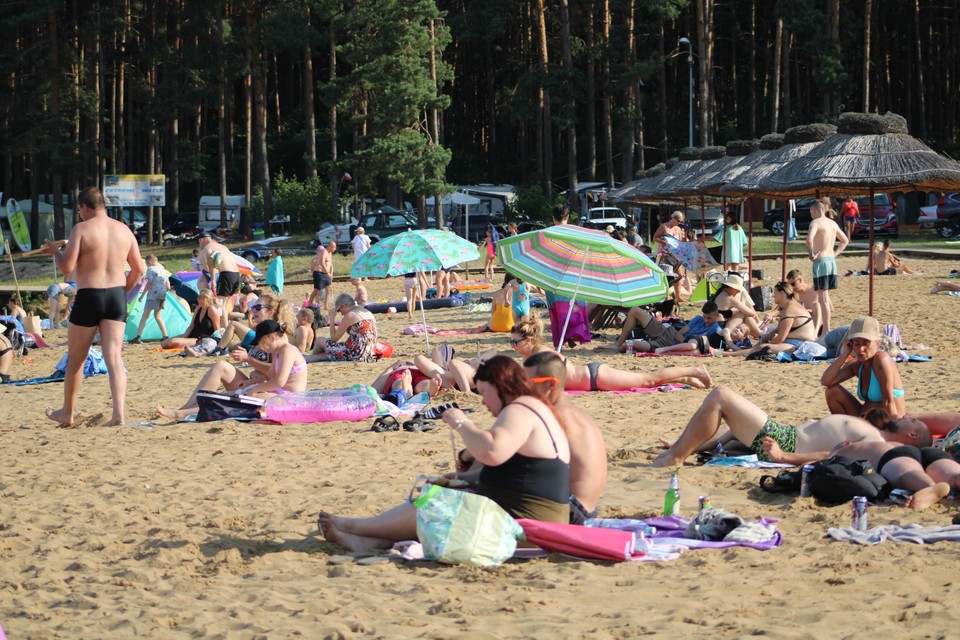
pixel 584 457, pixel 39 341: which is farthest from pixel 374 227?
pixel 584 457

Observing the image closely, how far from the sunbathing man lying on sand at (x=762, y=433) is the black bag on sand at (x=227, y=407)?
3.49m

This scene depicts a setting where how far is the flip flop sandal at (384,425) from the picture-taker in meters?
8.46

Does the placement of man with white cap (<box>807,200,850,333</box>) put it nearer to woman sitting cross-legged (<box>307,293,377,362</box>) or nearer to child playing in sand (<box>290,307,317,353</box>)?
woman sitting cross-legged (<box>307,293,377,362</box>)

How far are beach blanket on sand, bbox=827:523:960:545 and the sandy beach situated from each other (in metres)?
0.08

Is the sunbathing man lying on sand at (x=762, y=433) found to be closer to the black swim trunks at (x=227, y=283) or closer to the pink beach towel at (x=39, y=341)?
the black swim trunks at (x=227, y=283)

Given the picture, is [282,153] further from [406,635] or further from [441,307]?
[406,635]

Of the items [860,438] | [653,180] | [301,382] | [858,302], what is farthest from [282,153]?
[860,438]

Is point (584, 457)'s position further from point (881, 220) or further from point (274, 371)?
point (881, 220)

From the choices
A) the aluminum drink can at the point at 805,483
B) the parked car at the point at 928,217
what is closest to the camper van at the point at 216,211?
the parked car at the point at 928,217

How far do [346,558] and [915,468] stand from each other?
2913 mm

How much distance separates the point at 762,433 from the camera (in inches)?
266

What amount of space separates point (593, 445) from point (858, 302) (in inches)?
532

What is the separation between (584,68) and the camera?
50.6 meters

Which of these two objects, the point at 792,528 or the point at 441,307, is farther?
the point at 441,307
